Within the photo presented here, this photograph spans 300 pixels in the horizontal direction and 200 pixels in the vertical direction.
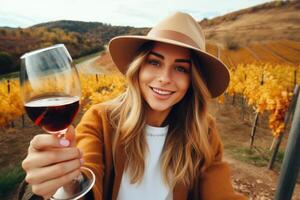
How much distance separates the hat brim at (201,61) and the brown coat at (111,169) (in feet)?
1.28

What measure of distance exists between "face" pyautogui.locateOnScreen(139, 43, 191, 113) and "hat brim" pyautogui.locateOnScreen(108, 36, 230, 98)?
102mm

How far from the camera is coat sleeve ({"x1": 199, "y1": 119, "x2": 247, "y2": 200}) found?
5.09 ft

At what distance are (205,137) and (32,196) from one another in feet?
3.53

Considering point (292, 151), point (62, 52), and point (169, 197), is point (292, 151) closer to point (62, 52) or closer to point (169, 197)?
point (169, 197)

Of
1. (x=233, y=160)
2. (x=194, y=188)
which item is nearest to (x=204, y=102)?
(x=194, y=188)

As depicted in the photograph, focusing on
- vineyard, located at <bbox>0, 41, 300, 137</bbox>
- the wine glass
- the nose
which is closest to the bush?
vineyard, located at <bbox>0, 41, 300, 137</bbox>

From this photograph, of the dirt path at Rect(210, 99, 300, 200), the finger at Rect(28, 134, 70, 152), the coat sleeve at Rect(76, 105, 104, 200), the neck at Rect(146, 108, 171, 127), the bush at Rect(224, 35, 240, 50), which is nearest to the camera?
the finger at Rect(28, 134, 70, 152)

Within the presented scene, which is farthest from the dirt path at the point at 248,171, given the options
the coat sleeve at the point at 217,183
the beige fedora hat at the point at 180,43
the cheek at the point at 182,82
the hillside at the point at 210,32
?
the hillside at the point at 210,32

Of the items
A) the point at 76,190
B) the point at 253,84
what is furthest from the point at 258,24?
the point at 76,190

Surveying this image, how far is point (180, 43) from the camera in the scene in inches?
59.2

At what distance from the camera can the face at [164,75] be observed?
5.19ft

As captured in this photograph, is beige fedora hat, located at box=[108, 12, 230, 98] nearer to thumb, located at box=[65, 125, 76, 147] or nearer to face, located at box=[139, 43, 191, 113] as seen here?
face, located at box=[139, 43, 191, 113]

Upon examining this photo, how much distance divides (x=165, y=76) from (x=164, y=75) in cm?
1

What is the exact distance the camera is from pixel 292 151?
96.0 inches
